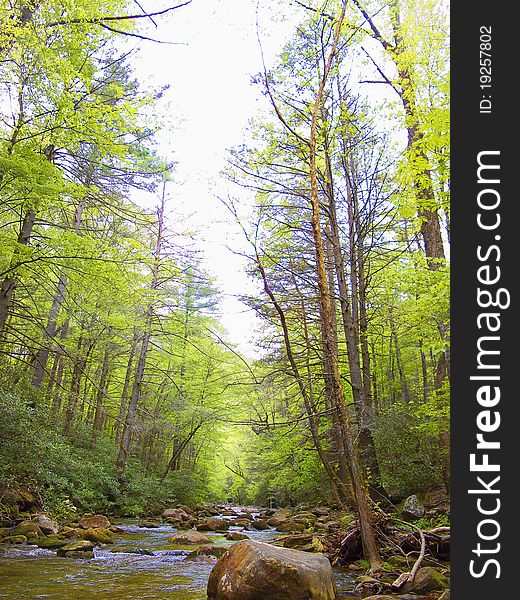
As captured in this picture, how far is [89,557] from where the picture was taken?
686cm

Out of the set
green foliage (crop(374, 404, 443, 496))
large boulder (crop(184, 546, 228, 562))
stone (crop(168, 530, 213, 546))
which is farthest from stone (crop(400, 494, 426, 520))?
stone (crop(168, 530, 213, 546))

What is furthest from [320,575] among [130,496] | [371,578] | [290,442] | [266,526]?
[130,496]

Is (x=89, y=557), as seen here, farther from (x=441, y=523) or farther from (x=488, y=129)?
(x=488, y=129)

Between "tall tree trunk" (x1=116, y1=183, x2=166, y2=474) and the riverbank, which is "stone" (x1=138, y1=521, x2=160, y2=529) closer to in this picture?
the riverbank

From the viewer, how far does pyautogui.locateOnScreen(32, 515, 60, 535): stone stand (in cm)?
839

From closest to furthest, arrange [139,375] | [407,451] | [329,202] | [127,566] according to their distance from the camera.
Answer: [127,566], [329,202], [407,451], [139,375]

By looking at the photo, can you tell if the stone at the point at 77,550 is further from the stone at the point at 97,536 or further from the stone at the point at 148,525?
the stone at the point at 148,525

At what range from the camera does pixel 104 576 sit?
5.62 m

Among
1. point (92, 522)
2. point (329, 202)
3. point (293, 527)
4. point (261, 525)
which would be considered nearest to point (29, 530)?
point (92, 522)

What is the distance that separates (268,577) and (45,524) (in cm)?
624

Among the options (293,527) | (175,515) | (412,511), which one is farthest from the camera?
(175,515)

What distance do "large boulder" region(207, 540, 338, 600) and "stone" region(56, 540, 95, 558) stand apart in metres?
3.17

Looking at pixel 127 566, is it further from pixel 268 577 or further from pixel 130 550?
pixel 268 577

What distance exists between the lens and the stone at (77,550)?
684 cm
